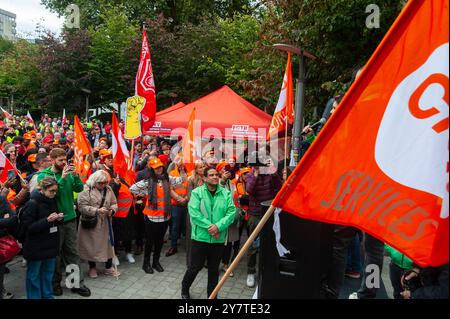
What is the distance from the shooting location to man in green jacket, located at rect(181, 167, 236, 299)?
4.94 metres

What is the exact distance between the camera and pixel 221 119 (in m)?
11.4

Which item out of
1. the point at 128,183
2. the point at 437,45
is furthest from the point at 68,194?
the point at 437,45

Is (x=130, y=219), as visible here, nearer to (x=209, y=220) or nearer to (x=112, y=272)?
(x=112, y=272)

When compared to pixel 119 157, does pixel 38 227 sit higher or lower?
lower

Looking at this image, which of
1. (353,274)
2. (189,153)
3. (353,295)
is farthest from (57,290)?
(353,274)

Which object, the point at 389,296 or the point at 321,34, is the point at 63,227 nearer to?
the point at 389,296

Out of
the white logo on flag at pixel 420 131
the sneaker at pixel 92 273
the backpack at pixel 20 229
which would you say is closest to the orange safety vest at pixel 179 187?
the sneaker at pixel 92 273

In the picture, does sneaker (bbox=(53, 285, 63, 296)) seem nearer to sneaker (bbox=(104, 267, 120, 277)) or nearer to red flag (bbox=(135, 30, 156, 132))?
sneaker (bbox=(104, 267, 120, 277))

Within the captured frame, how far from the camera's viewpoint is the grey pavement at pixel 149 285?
18.2 feet

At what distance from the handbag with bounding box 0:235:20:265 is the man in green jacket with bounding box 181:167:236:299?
7.09ft

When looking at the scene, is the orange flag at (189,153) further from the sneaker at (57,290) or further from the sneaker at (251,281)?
the sneaker at (57,290)

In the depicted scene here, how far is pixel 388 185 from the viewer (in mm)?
2320

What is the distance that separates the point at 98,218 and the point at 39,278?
1.29m

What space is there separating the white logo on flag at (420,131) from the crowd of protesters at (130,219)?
165 centimetres
